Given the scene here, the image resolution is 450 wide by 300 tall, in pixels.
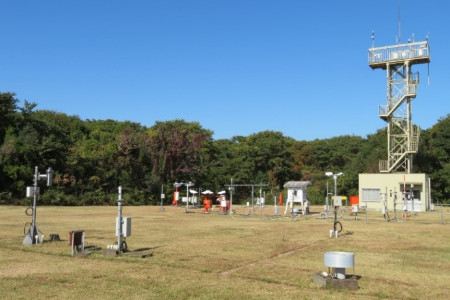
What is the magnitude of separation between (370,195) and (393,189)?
8.17 ft

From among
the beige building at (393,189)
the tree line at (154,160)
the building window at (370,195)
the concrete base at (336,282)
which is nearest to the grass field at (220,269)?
the concrete base at (336,282)

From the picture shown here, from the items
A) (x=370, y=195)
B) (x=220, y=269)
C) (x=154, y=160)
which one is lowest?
(x=220, y=269)

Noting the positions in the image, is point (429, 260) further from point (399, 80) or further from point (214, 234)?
point (399, 80)

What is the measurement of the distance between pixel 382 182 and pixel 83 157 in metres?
32.1

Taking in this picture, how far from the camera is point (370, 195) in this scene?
4322 centimetres

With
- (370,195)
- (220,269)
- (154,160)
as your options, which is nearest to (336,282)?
(220,269)

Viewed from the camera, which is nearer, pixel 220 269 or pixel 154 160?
pixel 220 269

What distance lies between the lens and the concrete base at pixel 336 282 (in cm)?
837

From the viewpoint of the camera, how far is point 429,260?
11.8 meters

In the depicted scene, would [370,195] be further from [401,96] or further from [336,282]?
[336,282]

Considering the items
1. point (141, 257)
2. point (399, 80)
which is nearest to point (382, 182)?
point (399, 80)

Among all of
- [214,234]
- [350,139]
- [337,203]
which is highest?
[350,139]

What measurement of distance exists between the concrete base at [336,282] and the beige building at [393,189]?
3404 centimetres

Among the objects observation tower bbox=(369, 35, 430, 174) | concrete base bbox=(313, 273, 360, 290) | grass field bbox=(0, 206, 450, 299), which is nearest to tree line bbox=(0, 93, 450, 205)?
observation tower bbox=(369, 35, 430, 174)
